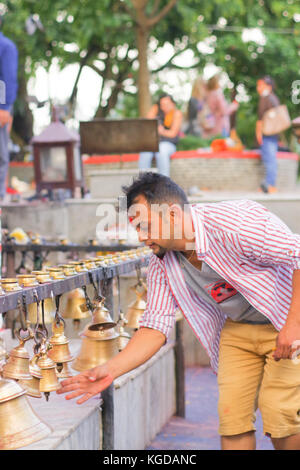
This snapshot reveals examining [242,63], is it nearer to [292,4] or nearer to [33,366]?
[292,4]

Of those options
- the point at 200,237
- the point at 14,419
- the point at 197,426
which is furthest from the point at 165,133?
the point at 14,419

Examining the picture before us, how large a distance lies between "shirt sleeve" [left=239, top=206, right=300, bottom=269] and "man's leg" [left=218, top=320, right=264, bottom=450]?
43cm

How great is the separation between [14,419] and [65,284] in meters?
0.73

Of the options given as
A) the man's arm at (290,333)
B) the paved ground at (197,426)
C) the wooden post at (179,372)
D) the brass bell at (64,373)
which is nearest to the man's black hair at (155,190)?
the man's arm at (290,333)

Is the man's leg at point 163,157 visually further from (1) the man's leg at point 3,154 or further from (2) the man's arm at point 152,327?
(2) the man's arm at point 152,327

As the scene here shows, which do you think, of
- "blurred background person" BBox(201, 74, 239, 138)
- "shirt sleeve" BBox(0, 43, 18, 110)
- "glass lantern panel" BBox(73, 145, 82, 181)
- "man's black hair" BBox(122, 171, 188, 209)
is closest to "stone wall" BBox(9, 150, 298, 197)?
"glass lantern panel" BBox(73, 145, 82, 181)

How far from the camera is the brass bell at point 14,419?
7.32 ft


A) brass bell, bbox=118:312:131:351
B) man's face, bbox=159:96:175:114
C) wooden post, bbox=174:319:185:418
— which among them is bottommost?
wooden post, bbox=174:319:185:418

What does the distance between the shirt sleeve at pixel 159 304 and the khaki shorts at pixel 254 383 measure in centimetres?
29

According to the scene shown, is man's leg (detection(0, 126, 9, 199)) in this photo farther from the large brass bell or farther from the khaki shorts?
the khaki shorts

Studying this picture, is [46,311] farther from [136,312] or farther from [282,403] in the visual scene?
[282,403]

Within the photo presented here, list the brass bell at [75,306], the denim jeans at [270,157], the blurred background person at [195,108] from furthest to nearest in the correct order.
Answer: the blurred background person at [195,108] → the denim jeans at [270,157] → the brass bell at [75,306]

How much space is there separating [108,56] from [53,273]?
16.4 metres

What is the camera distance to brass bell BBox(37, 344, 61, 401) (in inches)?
105
